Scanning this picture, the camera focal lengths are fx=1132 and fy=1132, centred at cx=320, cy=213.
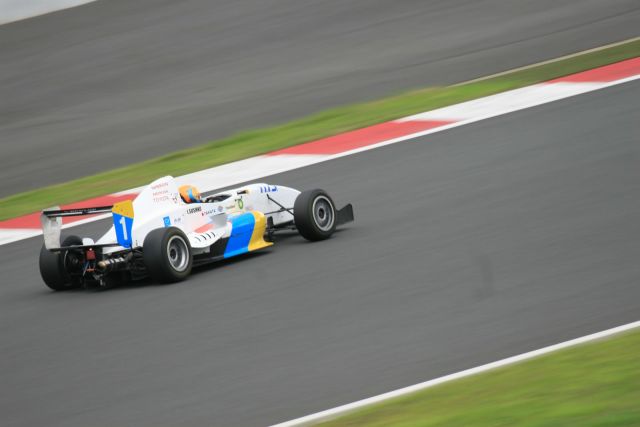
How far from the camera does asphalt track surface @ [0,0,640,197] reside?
16.1 m

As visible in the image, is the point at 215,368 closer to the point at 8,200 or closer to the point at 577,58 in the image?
the point at 8,200

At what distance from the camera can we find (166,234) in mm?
8406

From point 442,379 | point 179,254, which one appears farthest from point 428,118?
point 442,379

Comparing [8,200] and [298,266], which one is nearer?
[298,266]

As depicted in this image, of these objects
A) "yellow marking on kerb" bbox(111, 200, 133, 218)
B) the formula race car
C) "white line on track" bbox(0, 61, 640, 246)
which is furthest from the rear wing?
"white line on track" bbox(0, 61, 640, 246)

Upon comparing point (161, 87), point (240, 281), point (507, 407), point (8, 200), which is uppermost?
point (161, 87)

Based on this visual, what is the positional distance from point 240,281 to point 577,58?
9.00m

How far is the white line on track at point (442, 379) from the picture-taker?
17.7 feet

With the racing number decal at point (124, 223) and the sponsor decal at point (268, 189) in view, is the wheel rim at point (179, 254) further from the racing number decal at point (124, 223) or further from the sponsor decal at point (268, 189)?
the sponsor decal at point (268, 189)

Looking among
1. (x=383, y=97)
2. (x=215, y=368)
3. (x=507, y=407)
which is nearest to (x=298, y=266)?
(x=215, y=368)

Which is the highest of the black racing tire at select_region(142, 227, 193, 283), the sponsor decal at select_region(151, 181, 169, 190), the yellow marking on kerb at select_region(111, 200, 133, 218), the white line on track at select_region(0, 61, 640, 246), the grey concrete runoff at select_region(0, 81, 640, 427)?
the white line on track at select_region(0, 61, 640, 246)

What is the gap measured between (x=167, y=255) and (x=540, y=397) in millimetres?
3903

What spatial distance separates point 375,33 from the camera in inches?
783

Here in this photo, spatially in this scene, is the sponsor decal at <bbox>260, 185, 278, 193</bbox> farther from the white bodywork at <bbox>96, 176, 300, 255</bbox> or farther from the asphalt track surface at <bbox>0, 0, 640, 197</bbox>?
the asphalt track surface at <bbox>0, 0, 640, 197</bbox>
